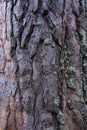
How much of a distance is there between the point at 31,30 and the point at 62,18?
0.16 m

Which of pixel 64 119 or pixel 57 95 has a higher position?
pixel 57 95

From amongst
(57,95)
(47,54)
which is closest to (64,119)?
(57,95)

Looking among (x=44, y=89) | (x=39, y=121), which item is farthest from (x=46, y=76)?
(x=39, y=121)

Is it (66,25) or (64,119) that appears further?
(66,25)

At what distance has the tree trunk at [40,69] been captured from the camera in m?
1.25

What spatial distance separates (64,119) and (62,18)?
460 millimetres

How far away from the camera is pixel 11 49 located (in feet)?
4.26

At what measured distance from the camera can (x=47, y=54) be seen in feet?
4.22

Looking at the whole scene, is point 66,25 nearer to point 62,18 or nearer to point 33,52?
point 62,18

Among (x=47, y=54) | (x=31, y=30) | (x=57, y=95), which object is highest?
(x=31, y=30)

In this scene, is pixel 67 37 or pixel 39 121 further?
pixel 67 37

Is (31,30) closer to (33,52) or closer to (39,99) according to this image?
(33,52)

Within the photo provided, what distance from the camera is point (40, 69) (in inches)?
50.0

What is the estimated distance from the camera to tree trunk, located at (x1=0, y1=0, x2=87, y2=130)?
1246 millimetres
